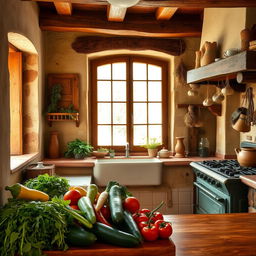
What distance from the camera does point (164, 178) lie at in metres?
4.70

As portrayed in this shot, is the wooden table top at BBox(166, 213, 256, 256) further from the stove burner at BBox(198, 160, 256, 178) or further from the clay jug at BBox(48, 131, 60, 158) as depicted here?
the clay jug at BBox(48, 131, 60, 158)

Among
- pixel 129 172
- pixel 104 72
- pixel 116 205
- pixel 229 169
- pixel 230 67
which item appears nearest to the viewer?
pixel 116 205

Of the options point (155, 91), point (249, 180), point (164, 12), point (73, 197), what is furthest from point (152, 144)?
point (73, 197)

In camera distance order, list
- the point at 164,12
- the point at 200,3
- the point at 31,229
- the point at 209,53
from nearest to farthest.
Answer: the point at 31,229 → the point at 200,3 → the point at 209,53 → the point at 164,12

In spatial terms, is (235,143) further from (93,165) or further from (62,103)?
(62,103)

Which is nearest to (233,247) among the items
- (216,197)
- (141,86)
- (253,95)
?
(216,197)

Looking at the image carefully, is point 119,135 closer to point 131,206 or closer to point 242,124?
point 242,124

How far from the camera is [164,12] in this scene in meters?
4.38

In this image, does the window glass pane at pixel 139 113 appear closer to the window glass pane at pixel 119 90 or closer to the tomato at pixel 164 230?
the window glass pane at pixel 119 90

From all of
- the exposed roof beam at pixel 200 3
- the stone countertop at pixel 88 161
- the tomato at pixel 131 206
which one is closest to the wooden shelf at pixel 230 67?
the exposed roof beam at pixel 200 3

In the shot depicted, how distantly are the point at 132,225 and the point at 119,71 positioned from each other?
3844mm

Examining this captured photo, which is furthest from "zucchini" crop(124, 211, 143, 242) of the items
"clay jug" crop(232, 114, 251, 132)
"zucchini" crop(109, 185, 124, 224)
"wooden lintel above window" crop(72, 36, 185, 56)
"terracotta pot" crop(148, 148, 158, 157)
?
"wooden lintel above window" crop(72, 36, 185, 56)

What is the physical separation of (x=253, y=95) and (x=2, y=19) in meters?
2.88

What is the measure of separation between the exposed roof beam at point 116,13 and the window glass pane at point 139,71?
0.88 m
